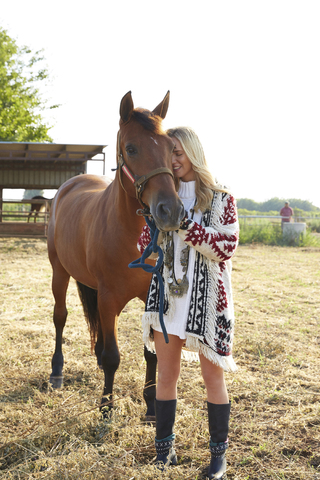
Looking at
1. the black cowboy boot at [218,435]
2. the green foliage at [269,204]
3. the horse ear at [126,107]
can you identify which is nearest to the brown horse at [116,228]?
the horse ear at [126,107]

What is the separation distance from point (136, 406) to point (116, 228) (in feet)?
3.78

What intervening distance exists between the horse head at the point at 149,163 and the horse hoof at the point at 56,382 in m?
1.62

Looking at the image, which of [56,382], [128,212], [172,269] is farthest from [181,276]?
[56,382]

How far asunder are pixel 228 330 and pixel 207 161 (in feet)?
2.65

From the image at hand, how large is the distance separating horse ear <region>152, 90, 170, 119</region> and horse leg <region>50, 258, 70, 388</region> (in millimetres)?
1917

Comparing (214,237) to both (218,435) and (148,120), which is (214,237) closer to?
(148,120)

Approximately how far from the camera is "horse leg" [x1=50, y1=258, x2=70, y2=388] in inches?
117

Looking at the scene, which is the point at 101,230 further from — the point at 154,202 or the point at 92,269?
the point at 154,202

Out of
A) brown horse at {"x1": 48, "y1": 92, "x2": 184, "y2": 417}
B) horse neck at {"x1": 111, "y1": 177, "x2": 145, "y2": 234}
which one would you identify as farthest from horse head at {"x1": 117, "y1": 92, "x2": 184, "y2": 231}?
horse neck at {"x1": 111, "y1": 177, "x2": 145, "y2": 234}

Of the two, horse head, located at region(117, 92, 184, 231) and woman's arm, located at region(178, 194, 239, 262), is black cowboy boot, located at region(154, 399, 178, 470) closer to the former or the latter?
woman's arm, located at region(178, 194, 239, 262)

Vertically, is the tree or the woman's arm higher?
the tree

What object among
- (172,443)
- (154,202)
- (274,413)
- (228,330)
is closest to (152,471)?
(172,443)

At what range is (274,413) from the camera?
243 centimetres

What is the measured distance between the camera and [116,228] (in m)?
2.38
